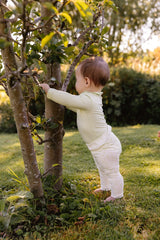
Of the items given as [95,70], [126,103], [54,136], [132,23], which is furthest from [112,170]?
[132,23]

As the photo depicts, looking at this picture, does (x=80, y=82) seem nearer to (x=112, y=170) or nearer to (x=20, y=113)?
(x=20, y=113)

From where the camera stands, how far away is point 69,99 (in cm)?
197

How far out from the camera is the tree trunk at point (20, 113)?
1.69 m

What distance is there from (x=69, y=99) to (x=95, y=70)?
0.37m

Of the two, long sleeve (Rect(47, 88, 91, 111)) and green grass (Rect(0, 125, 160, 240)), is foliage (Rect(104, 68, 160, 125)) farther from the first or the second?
long sleeve (Rect(47, 88, 91, 111))

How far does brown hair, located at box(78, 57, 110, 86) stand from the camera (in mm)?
2098

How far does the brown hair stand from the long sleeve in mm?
190

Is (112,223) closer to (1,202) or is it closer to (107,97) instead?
(1,202)

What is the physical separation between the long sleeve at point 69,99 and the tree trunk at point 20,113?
26cm

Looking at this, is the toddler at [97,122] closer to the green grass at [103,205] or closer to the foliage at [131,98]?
the green grass at [103,205]

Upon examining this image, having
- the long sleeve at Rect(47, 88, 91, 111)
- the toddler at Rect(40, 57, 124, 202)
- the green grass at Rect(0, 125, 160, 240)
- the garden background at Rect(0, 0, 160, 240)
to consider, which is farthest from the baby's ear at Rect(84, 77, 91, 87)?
the green grass at Rect(0, 125, 160, 240)

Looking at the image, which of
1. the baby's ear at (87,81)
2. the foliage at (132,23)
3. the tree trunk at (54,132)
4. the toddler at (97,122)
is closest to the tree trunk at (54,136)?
the tree trunk at (54,132)

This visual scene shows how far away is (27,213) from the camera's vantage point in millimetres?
1879

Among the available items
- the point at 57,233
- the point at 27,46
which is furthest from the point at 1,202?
the point at 27,46
